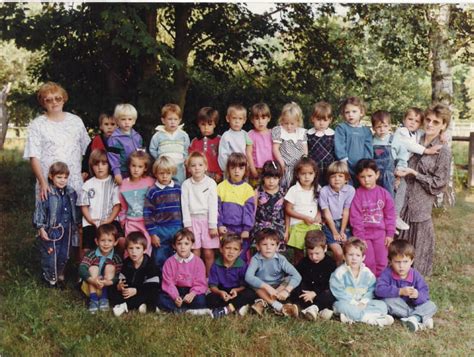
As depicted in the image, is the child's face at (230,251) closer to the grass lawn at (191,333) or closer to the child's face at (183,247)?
the child's face at (183,247)

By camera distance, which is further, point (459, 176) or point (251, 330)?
point (459, 176)

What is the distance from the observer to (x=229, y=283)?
5105 millimetres

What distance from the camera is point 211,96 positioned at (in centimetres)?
921

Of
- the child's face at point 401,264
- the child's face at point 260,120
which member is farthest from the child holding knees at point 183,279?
the child's face at point 401,264

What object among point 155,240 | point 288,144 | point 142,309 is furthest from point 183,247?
point 288,144

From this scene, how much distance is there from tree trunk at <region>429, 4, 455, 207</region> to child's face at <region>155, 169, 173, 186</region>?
5.27 m

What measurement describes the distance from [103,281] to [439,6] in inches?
269

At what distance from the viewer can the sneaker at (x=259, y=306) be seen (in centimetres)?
484

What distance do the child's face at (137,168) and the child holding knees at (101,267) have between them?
0.52m

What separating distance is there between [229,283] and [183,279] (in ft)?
1.42

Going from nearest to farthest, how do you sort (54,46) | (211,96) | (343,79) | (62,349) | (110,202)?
(62,349), (110,202), (54,46), (211,96), (343,79)

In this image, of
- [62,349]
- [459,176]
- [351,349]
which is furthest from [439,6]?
[62,349]

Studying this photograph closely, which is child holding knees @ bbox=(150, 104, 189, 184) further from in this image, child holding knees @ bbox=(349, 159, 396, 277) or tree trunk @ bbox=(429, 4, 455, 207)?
tree trunk @ bbox=(429, 4, 455, 207)

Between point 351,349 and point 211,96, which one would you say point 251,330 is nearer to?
point 351,349
